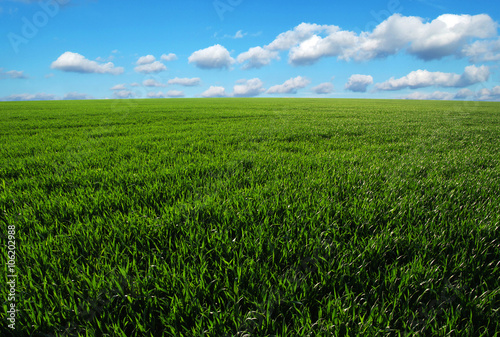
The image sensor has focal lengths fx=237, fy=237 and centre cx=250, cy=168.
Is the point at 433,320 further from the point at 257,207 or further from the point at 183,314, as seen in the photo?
the point at 257,207

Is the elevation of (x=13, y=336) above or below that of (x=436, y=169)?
below

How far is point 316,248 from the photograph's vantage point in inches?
76.3

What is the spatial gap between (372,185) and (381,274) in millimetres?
1959

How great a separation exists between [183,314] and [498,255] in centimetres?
257

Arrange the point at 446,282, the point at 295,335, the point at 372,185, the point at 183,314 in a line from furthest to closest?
1. the point at 372,185
2. the point at 446,282
3. the point at 183,314
4. the point at 295,335

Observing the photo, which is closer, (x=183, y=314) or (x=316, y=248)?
(x=183, y=314)

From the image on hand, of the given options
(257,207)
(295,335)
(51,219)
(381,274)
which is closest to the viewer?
(295,335)

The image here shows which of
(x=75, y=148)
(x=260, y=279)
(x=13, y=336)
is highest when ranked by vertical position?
(x=75, y=148)

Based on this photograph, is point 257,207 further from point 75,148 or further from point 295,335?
point 75,148

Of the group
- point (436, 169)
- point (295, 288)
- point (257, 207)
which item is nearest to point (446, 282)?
point (295, 288)

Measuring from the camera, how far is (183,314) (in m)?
1.43

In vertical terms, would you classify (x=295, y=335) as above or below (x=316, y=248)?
below


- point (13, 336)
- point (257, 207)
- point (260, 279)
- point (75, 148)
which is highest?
point (75, 148)

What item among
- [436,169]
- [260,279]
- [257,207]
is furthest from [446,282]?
[436,169]
